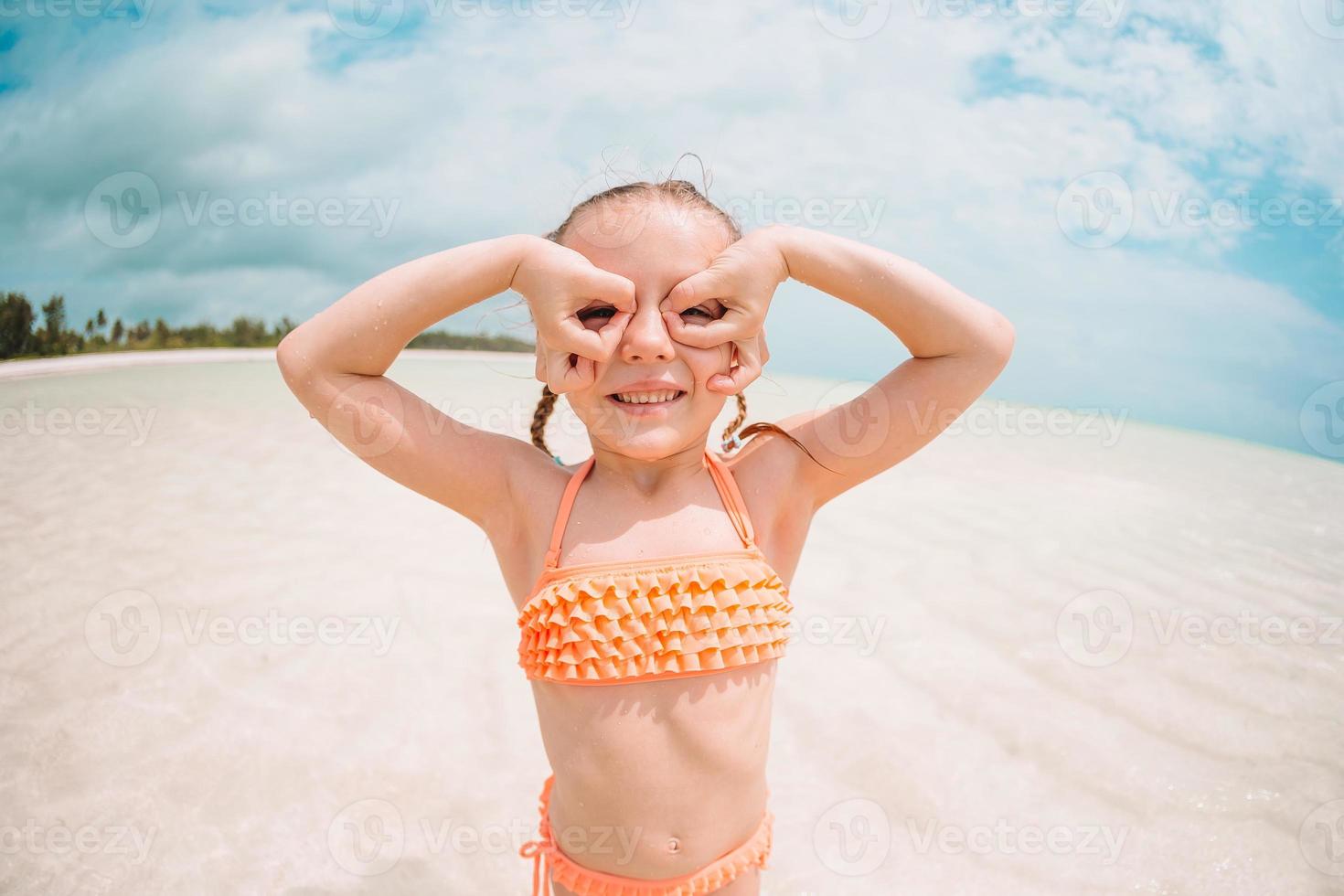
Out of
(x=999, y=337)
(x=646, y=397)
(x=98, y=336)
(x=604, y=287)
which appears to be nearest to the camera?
(x=604, y=287)

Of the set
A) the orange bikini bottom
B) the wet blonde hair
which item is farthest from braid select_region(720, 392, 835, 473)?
the orange bikini bottom

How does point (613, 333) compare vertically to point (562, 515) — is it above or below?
above

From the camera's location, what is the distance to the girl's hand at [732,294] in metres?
1.58

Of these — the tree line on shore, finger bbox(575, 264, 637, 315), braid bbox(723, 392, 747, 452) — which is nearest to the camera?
finger bbox(575, 264, 637, 315)

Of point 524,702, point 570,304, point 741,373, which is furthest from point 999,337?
point 524,702

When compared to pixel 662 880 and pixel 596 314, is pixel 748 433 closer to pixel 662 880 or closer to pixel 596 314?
pixel 596 314

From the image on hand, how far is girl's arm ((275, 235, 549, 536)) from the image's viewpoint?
1.66m

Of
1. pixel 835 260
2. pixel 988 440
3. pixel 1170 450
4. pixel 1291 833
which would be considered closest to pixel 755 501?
pixel 835 260

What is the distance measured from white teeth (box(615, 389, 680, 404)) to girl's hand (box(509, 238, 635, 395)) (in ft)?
0.30

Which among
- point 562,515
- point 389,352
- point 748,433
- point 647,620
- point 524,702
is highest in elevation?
point 389,352

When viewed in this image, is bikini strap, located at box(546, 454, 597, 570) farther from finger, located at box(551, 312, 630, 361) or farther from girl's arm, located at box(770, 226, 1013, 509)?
girl's arm, located at box(770, 226, 1013, 509)

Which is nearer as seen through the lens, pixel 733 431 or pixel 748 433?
pixel 748 433

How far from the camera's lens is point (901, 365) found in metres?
1.86

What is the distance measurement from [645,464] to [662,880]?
0.99 metres
